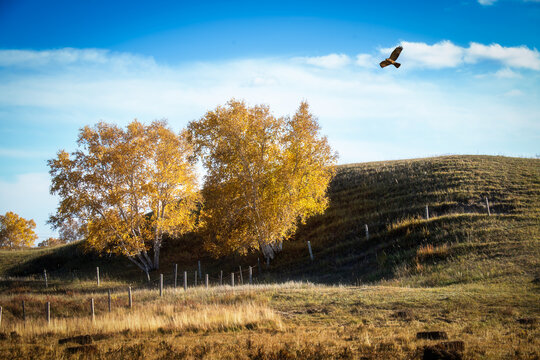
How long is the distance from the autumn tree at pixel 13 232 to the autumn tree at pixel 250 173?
78.8m

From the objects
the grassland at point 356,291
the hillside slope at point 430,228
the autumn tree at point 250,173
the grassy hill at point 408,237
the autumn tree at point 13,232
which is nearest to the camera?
the grassland at point 356,291

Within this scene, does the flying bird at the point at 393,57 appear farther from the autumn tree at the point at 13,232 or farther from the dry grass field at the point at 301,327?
the autumn tree at the point at 13,232

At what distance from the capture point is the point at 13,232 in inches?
3438

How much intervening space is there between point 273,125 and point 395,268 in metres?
14.4

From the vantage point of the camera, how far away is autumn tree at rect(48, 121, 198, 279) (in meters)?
32.8

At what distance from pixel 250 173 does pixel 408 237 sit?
13.0 meters

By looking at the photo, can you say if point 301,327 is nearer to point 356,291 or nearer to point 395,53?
point 356,291

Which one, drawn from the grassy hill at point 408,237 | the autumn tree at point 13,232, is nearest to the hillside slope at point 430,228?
the grassy hill at point 408,237

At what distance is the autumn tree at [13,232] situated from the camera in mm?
86938

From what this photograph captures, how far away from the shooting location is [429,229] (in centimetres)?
2748

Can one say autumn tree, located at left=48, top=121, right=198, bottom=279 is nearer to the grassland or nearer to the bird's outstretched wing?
the grassland

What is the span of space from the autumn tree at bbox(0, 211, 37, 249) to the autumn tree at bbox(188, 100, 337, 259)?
78759 millimetres

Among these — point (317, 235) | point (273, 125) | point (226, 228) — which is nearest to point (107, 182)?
point (226, 228)

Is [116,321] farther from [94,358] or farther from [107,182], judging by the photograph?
[107,182]
